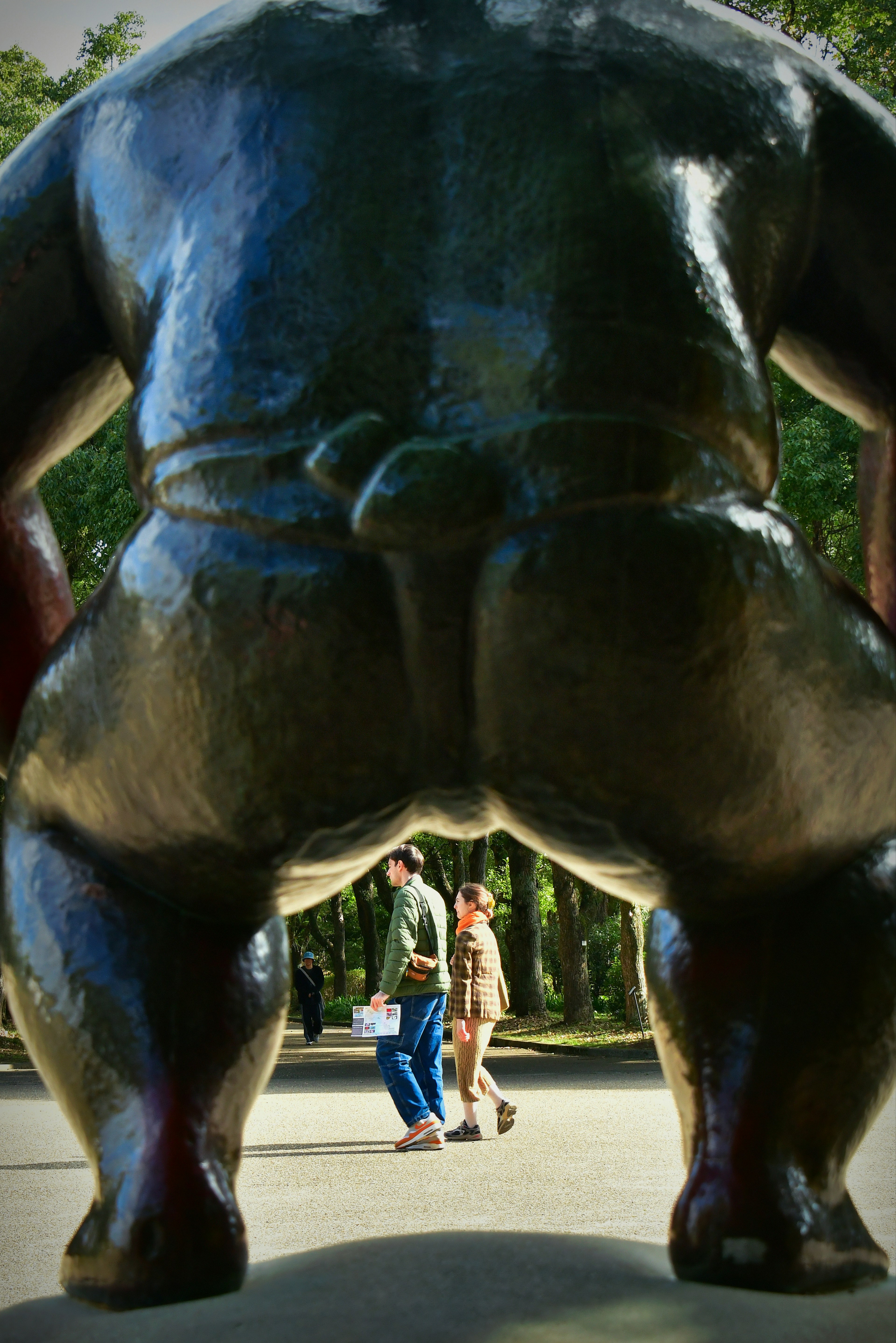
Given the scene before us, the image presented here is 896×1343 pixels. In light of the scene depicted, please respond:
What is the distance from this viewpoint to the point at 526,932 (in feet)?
65.8

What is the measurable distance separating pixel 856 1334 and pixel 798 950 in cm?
39

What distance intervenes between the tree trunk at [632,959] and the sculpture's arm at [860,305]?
15.0 metres

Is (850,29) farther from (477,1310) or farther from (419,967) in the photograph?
(477,1310)

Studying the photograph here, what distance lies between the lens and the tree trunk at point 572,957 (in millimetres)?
18719

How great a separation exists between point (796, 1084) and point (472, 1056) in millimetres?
6256

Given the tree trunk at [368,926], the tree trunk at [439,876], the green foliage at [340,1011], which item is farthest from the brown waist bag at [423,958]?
the green foliage at [340,1011]

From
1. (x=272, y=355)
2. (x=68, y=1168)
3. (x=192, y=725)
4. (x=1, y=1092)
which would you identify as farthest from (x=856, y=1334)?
(x=1, y=1092)

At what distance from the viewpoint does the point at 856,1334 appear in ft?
4.23

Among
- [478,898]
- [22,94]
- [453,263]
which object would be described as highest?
[22,94]

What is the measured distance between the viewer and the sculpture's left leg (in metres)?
1.45

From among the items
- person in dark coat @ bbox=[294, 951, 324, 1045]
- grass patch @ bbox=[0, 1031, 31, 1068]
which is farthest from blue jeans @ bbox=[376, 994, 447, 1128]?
person in dark coat @ bbox=[294, 951, 324, 1045]

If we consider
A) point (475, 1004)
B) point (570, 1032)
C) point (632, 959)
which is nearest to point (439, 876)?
point (570, 1032)

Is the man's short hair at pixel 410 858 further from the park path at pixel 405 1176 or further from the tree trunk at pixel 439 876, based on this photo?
the tree trunk at pixel 439 876

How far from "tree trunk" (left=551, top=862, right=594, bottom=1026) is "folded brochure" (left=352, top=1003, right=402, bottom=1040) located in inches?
465
